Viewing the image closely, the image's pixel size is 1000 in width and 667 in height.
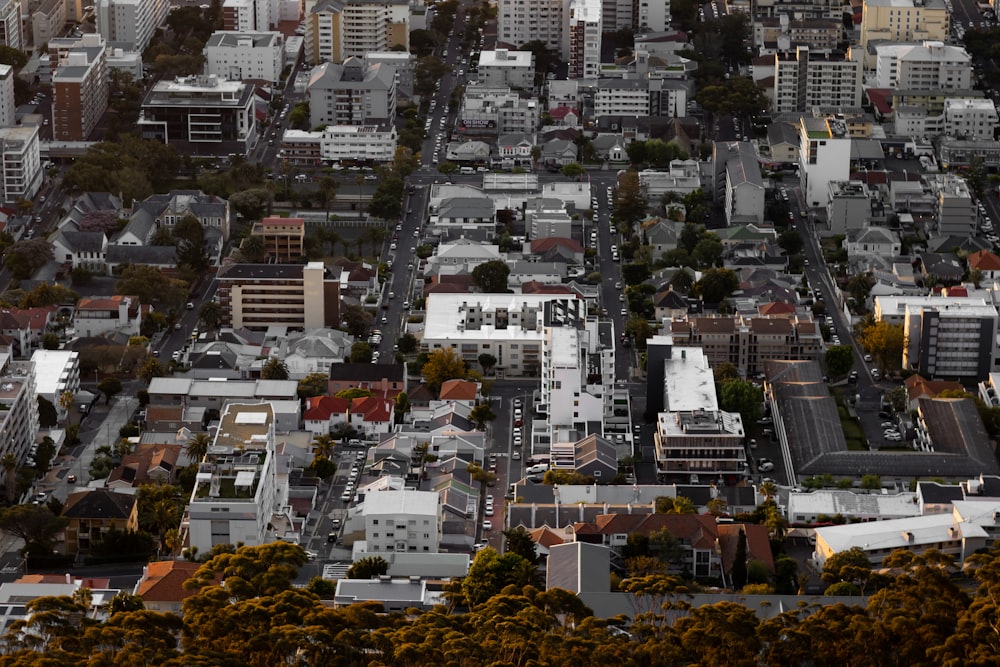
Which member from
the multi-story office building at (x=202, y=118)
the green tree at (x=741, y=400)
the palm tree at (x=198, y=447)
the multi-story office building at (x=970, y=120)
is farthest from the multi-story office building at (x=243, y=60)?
the green tree at (x=741, y=400)

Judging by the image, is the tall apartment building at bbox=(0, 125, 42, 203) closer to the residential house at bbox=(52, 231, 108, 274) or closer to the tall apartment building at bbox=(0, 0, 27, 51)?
the residential house at bbox=(52, 231, 108, 274)

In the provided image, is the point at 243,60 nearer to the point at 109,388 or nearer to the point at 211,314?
the point at 211,314

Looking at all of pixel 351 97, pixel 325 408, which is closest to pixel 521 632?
pixel 325 408

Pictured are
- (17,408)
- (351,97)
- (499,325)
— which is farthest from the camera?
(351,97)

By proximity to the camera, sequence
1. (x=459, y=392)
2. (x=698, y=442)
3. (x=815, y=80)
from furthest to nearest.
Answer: (x=815, y=80) < (x=459, y=392) < (x=698, y=442)

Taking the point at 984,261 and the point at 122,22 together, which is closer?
the point at 984,261

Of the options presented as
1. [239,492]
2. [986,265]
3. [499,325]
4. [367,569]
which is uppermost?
[986,265]

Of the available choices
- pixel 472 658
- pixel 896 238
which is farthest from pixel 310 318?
pixel 472 658

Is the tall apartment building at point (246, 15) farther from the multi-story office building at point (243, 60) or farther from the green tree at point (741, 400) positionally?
the green tree at point (741, 400)
